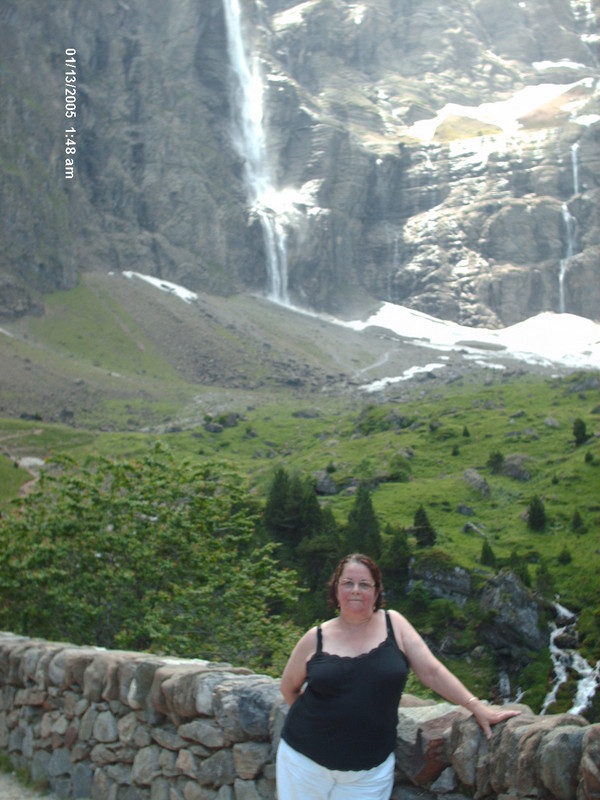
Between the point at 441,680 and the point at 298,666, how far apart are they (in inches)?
43.2

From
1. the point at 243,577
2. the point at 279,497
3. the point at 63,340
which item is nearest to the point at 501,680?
the point at 279,497

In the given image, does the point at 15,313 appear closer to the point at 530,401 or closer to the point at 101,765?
the point at 530,401

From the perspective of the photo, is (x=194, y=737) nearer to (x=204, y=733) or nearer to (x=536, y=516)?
(x=204, y=733)

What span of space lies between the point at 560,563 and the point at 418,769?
54853 millimetres

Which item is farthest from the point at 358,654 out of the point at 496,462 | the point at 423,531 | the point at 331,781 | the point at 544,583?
the point at 496,462

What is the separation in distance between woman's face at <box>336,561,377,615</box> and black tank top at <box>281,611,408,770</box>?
337 millimetres

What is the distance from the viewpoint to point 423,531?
63.6 meters

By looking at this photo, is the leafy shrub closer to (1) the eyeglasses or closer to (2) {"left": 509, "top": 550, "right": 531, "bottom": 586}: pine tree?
(1) the eyeglasses

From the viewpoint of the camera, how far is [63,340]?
150000mm

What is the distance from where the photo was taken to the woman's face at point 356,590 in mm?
7004

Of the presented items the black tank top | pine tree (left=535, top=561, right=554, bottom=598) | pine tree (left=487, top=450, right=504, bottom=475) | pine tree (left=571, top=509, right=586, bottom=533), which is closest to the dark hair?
the black tank top
